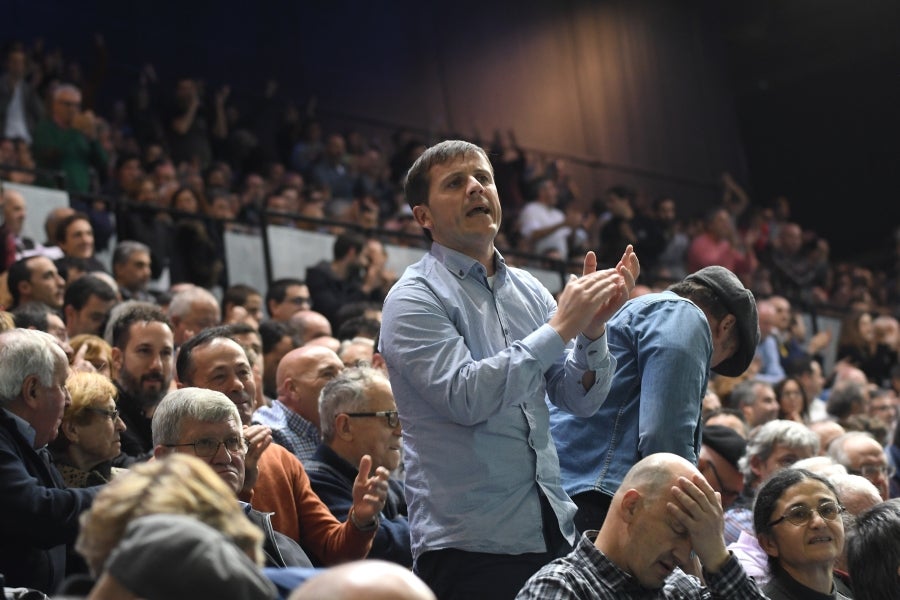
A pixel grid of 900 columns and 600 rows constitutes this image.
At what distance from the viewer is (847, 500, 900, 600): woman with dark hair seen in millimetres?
3252

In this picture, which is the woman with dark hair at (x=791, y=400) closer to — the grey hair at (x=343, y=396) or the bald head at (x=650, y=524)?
the grey hair at (x=343, y=396)

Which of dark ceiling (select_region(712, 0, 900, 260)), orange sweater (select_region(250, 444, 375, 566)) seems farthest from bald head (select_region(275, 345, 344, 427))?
dark ceiling (select_region(712, 0, 900, 260))

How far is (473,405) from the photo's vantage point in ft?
7.99

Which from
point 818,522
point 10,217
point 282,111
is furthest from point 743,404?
point 282,111

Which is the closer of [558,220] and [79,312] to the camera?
[79,312]

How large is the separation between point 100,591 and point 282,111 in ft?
32.1

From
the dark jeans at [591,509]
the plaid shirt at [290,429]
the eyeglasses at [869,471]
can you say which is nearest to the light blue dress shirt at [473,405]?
the dark jeans at [591,509]

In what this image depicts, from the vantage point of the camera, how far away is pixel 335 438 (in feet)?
12.1

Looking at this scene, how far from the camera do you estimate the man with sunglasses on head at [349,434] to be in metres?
3.65

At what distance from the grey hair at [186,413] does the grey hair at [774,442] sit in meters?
2.09

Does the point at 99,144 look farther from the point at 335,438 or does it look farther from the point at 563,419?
the point at 563,419

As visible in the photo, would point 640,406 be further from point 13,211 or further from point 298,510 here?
point 13,211

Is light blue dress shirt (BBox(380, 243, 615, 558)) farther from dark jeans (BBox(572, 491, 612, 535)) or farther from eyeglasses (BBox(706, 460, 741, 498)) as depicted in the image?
eyeglasses (BBox(706, 460, 741, 498))

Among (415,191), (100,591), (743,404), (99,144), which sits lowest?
(743,404)
